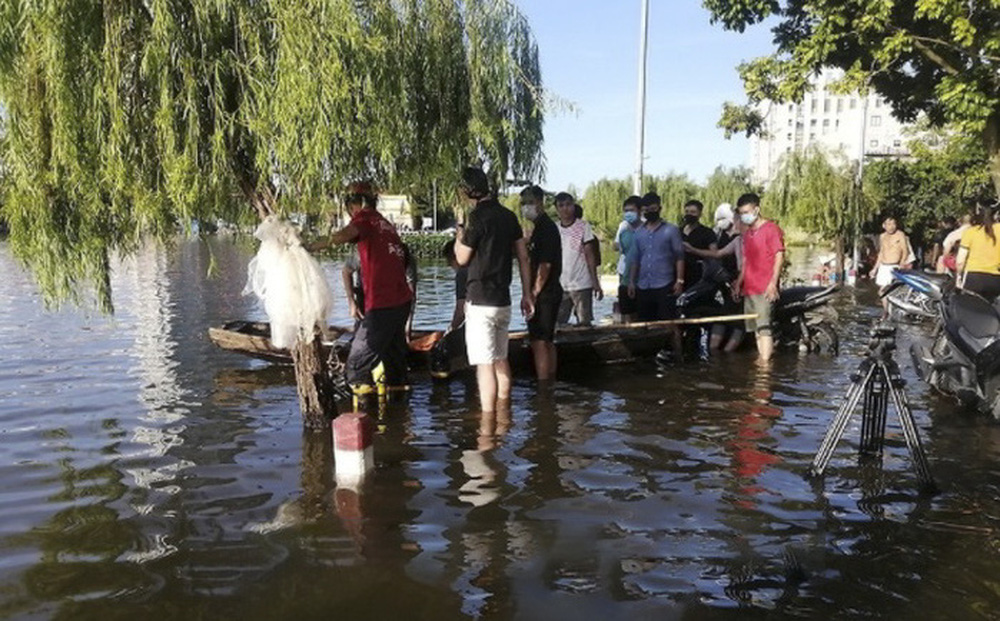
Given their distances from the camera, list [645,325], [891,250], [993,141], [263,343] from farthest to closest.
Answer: [993,141] → [891,250] → [645,325] → [263,343]

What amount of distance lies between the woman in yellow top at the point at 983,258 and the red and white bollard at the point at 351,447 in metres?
6.65

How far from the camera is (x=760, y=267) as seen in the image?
9.80 metres

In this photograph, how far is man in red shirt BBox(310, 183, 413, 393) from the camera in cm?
679

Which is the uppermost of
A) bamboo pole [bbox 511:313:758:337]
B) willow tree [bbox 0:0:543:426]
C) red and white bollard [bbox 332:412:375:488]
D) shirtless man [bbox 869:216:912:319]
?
willow tree [bbox 0:0:543:426]

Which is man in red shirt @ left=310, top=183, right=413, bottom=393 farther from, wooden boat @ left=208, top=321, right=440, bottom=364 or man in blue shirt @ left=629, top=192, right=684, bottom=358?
man in blue shirt @ left=629, top=192, right=684, bottom=358

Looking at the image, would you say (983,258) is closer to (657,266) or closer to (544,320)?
(657,266)

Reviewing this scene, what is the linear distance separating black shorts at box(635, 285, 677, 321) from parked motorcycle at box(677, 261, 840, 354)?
396 millimetres

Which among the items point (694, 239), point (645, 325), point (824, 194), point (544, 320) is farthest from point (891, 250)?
point (824, 194)

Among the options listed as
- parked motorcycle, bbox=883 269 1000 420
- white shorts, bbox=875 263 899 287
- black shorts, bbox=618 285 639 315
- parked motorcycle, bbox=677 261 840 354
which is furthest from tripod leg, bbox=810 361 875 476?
white shorts, bbox=875 263 899 287

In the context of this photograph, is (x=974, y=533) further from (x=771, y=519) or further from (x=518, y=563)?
(x=518, y=563)

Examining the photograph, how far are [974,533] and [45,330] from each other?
1412cm

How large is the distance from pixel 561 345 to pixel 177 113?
5172 millimetres

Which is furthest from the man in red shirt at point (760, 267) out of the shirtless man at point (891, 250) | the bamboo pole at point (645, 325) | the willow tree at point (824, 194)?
the willow tree at point (824, 194)

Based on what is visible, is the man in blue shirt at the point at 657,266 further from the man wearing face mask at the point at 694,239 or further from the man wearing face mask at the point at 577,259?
the man wearing face mask at the point at 694,239
